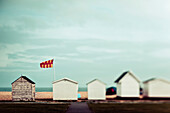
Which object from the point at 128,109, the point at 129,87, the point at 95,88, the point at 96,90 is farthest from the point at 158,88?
the point at 128,109

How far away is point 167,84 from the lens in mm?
47188

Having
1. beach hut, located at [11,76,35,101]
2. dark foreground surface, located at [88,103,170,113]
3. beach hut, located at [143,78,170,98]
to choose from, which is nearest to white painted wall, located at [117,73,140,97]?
beach hut, located at [143,78,170,98]

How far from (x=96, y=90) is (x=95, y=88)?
0.42 meters

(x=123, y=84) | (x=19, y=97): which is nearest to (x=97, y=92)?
(x=123, y=84)

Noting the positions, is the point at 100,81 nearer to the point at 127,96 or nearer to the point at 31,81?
the point at 127,96

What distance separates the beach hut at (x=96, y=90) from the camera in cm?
4831

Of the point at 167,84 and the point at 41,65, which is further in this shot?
the point at 41,65

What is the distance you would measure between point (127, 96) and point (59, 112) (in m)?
20.5

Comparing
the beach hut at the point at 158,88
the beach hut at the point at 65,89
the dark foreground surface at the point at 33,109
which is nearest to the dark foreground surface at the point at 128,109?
the dark foreground surface at the point at 33,109

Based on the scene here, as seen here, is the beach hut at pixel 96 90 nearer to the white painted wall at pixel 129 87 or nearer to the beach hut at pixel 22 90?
the white painted wall at pixel 129 87

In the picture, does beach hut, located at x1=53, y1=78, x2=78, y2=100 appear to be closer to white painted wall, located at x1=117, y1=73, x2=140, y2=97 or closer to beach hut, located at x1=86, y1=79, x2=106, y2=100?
beach hut, located at x1=86, y1=79, x2=106, y2=100

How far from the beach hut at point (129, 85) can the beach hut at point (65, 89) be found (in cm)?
867

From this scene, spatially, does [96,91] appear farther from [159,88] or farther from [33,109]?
[33,109]

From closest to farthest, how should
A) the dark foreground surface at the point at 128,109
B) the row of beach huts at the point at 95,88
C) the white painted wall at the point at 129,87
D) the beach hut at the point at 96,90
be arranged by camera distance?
the dark foreground surface at the point at 128,109, the row of beach huts at the point at 95,88, the white painted wall at the point at 129,87, the beach hut at the point at 96,90
